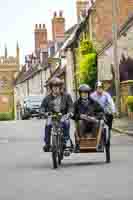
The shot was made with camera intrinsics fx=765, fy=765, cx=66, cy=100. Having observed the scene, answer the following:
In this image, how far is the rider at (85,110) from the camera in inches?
612

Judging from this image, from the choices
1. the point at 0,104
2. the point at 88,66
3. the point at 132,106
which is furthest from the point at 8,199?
the point at 0,104

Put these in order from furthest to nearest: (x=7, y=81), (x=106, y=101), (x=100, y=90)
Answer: (x=7, y=81)
(x=100, y=90)
(x=106, y=101)

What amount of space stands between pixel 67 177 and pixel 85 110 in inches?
106

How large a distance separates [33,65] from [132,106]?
254ft

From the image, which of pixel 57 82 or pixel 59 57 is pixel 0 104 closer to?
pixel 59 57

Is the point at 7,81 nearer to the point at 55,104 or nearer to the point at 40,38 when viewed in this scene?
the point at 40,38

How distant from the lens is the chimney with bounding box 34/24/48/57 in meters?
102

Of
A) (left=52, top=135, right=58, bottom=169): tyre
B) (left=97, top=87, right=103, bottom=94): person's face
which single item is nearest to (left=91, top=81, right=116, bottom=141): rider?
(left=97, top=87, right=103, bottom=94): person's face

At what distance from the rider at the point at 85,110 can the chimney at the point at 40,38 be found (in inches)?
3386

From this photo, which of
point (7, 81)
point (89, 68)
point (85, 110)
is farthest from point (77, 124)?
point (7, 81)

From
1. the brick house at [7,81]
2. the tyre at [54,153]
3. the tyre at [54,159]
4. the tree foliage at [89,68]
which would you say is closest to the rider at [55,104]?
the tyre at [54,153]

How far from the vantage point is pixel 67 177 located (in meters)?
13.1

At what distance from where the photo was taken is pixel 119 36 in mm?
52906

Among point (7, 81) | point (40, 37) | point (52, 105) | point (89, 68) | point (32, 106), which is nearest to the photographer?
point (52, 105)
